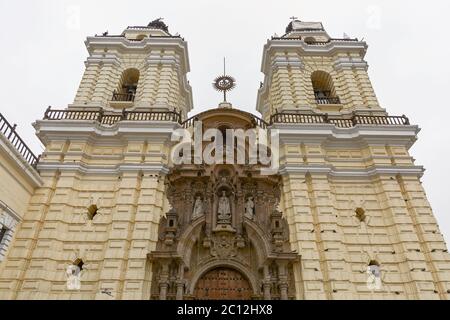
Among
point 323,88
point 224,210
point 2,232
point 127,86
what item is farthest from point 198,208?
point 323,88

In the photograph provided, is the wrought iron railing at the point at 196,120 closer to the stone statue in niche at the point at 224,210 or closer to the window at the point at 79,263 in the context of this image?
the stone statue in niche at the point at 224,210

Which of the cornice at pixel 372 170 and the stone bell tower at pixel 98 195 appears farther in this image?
the cornice at pixel 372 170

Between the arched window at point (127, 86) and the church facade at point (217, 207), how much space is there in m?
0.58

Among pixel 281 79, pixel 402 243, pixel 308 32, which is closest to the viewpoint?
pixel 402 243

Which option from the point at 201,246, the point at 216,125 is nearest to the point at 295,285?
the point at 201,246

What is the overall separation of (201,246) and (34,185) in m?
7.02

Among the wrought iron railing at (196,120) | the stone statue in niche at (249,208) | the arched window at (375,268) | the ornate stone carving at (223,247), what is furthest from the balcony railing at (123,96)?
the arched window at (375,268)

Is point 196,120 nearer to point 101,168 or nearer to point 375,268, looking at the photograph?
point 101,168

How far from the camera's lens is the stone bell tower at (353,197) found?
1146cm

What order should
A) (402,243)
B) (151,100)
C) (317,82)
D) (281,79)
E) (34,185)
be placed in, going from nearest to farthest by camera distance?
(402,243) < (34,185) < (151,100) < (281,79) < (317,82)

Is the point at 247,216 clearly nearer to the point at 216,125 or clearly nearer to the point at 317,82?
the point at 216,125

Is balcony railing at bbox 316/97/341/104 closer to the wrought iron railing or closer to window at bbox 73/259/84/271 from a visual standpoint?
the wrought iron railing

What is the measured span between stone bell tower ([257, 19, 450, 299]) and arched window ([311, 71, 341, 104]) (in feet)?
0.24

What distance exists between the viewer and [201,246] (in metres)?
12.5
